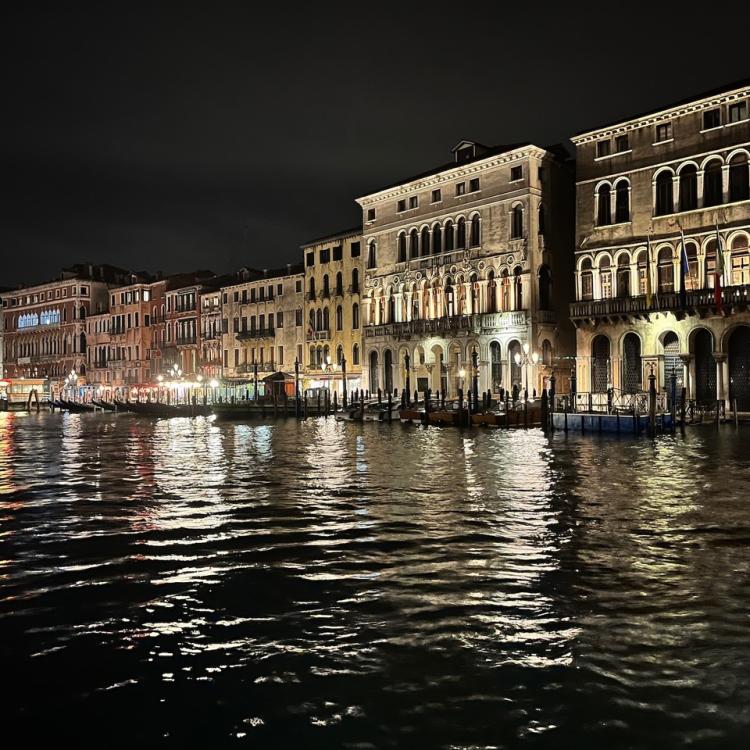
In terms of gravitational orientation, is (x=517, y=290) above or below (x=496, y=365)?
above

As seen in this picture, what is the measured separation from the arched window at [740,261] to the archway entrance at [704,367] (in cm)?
224

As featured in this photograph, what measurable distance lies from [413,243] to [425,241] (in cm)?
94

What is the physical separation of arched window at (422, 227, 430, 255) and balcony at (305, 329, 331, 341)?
948 centimetres

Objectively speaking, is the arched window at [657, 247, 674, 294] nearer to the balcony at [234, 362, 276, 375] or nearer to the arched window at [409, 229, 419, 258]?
the arched window at [409, 229, 419, 258]

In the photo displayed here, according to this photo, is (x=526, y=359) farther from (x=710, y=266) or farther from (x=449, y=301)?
(x=710, y=266)

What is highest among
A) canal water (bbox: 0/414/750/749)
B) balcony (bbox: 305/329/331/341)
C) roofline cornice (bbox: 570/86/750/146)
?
roofline cornice (bbox: 570/86/750/146)

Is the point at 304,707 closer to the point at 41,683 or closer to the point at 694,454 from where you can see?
the point at 41,683

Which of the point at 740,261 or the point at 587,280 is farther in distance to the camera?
the point at 587,280

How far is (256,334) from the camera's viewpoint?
54.9 meters

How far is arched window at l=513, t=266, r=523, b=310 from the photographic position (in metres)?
37.2

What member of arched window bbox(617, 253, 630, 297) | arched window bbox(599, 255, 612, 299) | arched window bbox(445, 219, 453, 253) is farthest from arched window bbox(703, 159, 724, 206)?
arched window bbox(445, 219, 453, 253)

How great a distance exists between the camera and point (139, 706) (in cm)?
438

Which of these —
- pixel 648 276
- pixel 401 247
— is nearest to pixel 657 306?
pixel 648 276

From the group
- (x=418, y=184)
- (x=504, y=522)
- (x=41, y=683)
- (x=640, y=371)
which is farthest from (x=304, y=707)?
(x=418, y=184)
